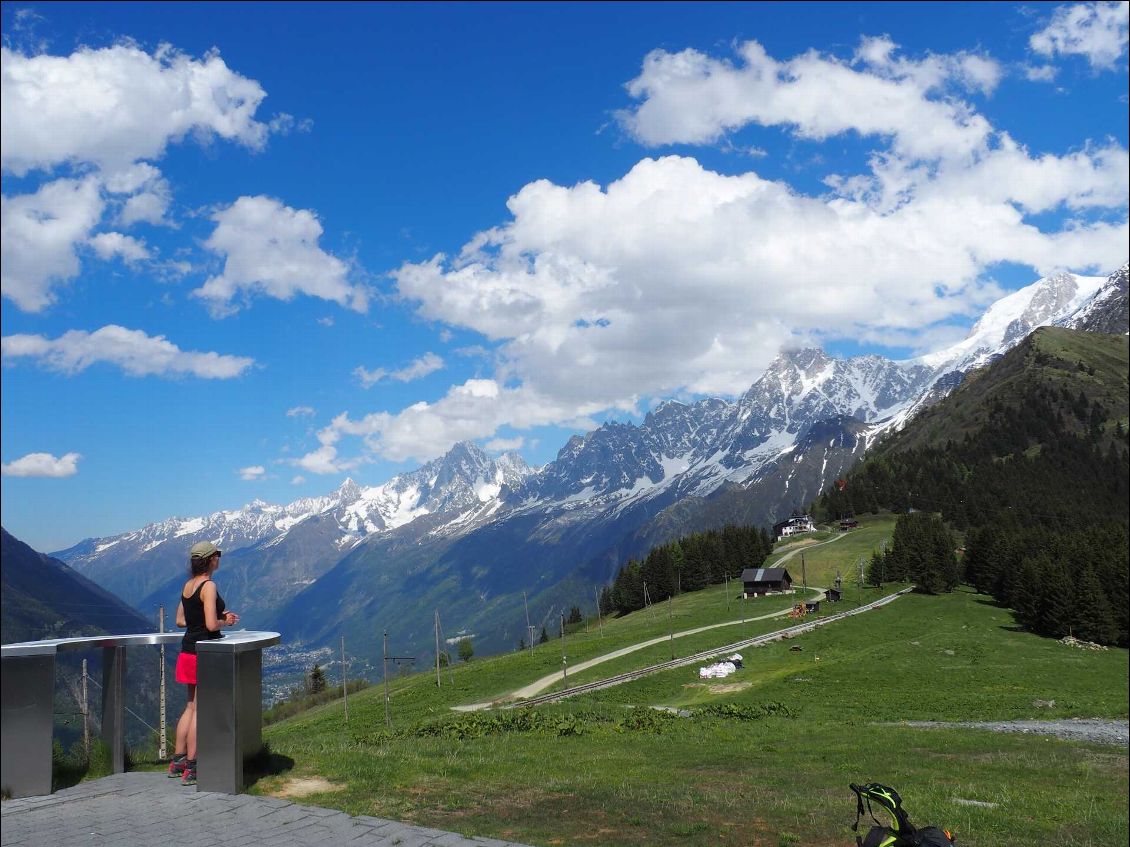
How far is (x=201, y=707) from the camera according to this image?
12.3m

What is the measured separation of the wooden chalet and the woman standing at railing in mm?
124306

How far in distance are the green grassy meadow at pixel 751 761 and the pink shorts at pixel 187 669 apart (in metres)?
2.13

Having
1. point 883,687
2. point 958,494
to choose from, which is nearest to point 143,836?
point 883,687

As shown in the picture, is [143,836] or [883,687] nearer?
[143,836]

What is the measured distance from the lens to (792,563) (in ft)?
489

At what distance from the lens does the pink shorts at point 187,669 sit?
12.3 metres

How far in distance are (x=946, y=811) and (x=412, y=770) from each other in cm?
1167

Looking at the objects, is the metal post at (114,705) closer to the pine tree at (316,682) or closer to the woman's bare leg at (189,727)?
the woman's bare leg at (189,727)

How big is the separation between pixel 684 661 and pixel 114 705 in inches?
2487

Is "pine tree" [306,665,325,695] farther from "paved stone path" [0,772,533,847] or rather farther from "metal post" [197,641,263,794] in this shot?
"paved stone path" [0,772,533,847]

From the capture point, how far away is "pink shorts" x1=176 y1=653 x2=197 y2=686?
12.3m

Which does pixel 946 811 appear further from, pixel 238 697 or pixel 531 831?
pixel 238 697

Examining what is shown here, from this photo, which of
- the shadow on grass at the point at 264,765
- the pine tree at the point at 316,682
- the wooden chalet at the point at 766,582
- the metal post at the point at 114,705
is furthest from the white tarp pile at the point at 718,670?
the pine tree at the point at 316,682

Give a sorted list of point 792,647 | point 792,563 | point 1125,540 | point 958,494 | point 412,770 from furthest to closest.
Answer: point 958,494 < point 792,563 < point 1125,540 < point 792,647 < point 412,770
